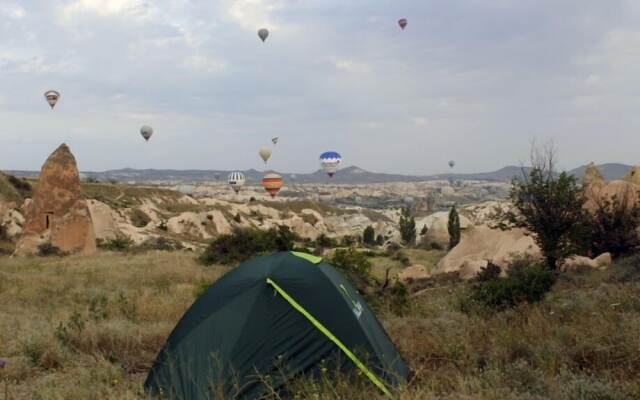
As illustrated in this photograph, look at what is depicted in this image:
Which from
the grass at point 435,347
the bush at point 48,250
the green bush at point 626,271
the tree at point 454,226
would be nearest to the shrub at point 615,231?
the green bush at point 626,271

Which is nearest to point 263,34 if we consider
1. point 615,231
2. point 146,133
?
point 146,133

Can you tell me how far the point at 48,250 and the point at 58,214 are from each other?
5.91 ft

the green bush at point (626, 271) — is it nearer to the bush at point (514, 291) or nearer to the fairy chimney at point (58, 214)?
the bush at point (514, 291)

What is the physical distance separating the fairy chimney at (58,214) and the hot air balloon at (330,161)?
1746 inches

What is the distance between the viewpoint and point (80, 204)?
929 inches

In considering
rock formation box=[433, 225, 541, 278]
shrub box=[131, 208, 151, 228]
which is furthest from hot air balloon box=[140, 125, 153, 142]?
rock formation box=[433, 225, 541, 278]

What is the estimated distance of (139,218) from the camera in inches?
2404

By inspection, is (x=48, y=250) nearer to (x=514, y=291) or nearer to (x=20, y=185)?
(x=514, y=291)

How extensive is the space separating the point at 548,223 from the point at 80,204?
19.2 metres

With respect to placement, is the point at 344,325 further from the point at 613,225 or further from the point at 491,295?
the point at 613,225

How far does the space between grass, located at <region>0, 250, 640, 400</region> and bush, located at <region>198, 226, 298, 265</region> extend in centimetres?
896

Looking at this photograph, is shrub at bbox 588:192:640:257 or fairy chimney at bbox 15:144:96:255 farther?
fairy chimney at bbox 15:144:96:255

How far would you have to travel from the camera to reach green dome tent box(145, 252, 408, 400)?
5094 mm

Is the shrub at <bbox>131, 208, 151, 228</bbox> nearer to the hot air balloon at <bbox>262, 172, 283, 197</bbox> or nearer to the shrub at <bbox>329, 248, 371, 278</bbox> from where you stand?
the hot air balloon at <bbox>262, 172, 283, 197</bbox>
